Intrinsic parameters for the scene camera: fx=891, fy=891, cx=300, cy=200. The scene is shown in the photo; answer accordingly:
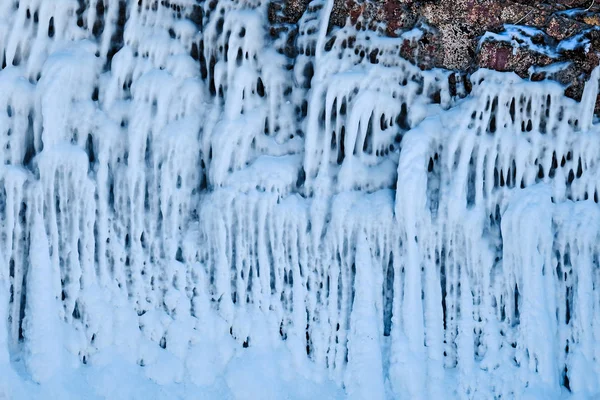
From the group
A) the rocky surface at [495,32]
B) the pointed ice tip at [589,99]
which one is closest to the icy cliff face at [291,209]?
the pointed ice tip at [589,99]

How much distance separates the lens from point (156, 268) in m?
9.35

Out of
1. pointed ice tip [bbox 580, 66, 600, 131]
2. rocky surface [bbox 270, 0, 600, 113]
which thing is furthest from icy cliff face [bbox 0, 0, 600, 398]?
rocky surface [bbox 270, 0, 600, 113]

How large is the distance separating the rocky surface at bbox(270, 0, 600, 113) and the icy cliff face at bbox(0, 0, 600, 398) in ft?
0.41

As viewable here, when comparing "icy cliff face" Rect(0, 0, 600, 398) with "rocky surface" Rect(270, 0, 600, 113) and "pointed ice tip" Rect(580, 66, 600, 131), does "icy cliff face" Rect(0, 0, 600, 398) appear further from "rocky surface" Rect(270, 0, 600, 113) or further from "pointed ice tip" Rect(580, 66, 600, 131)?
"rocky surface" Rect(270, 0, 600, 113)

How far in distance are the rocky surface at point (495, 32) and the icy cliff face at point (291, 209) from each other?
126 millimetres

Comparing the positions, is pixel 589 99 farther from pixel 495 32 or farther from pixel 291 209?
pixel 291 209

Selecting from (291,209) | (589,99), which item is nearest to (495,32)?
(589,99)

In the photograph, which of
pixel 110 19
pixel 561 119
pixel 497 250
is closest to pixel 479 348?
pixel 497 250

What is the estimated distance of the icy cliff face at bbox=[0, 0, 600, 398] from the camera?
9047mm

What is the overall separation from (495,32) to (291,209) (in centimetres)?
280

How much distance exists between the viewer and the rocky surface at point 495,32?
29.9 feet

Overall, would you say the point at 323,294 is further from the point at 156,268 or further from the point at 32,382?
the point at 32,382

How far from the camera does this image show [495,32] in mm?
9250

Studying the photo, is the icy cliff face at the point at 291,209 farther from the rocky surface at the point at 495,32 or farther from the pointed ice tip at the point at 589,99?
the rocky surface at the point at 495,32
